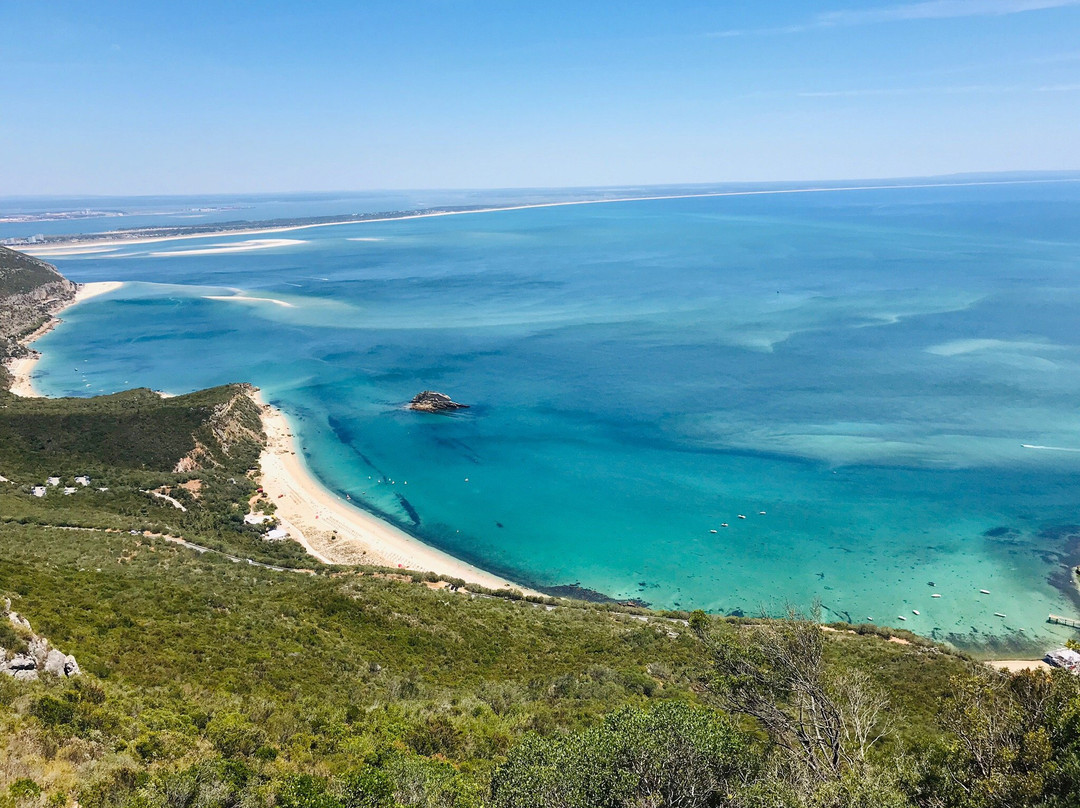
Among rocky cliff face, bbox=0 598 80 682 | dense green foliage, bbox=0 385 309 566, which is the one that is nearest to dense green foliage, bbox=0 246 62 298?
dense green foliage, bbox=0 385 309 566

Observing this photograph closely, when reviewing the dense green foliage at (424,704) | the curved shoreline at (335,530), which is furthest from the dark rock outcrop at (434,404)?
the dense green foliage at (424,704)

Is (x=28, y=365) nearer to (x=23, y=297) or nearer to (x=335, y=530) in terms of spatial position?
(x=23, y=297)

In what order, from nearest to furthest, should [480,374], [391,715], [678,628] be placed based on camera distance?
1. [391,715]
2. [678,628]
3. [480,374]

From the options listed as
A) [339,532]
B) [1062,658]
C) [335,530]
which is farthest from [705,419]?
[335,530]

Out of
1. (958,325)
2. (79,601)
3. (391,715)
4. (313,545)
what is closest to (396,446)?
(313,545)

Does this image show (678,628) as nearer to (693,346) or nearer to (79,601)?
(79,601)

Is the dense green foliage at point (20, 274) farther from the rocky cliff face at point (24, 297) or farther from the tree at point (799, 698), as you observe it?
the tree at point (799, 698)
